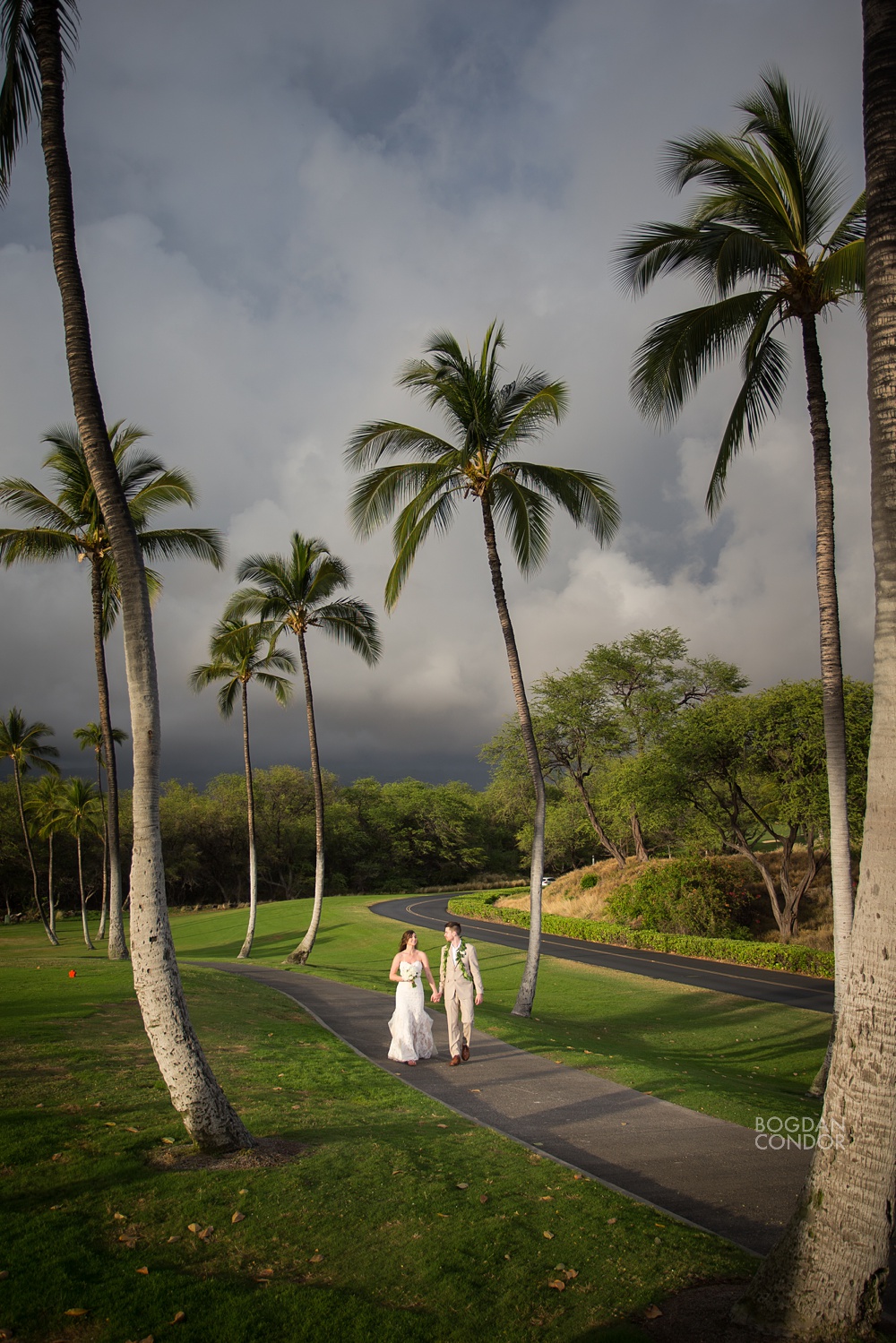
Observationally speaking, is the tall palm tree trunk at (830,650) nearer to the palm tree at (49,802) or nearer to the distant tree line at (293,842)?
the palm tree at (49,802)

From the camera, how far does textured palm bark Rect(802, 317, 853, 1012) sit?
1012 cm

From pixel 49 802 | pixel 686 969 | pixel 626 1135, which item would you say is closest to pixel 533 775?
pixel 626 1135

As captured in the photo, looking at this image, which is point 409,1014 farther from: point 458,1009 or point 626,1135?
point 626,1135

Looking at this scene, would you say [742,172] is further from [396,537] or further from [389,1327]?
[389,1327]

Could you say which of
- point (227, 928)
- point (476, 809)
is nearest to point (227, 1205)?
point (227, 928)

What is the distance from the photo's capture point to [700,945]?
3016cm

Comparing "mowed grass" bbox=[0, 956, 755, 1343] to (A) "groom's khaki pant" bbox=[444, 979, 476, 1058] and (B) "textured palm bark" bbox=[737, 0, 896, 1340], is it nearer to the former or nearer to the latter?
(B) "textured palm bark" bbox=[737, 0, 896, 1340]

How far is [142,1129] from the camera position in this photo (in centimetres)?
650

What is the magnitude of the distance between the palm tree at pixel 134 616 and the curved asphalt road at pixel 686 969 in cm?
1873

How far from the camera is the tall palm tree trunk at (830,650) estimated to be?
33.2ft

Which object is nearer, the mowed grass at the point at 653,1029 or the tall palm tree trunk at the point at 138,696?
the tall palm tree trunk at the point at 138,696

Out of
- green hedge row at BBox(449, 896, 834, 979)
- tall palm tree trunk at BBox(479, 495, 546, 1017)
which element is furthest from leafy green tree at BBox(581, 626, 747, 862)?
tall palm tree trunk at BBox(479, 495, 546, 1017)

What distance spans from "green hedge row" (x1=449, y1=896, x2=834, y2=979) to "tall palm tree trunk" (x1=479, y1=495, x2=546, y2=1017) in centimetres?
1443

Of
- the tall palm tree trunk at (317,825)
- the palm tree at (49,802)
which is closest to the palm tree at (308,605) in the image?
the tall palm tree trunk at (317,825)
